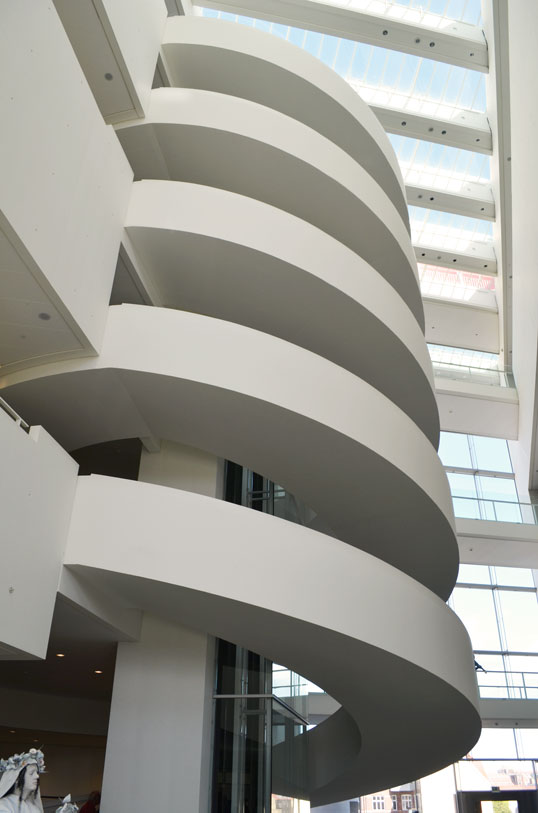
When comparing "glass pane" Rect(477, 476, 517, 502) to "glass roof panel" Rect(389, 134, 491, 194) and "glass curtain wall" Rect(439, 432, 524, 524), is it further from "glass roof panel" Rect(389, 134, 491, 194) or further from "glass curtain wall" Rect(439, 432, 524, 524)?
"glass roof panel" Rect(389, 134, 491, 194)

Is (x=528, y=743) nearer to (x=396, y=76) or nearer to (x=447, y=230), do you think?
(x=447, y=230)

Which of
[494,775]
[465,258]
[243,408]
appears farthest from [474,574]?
[243,408]

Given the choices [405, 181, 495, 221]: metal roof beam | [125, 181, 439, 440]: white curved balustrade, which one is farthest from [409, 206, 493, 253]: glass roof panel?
[125, 181, 439, 440]: white curved balustrade

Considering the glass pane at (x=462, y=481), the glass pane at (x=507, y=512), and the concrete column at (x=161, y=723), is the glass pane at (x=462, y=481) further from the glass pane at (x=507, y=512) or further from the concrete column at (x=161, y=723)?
the concrete column at (x=161, y=723)

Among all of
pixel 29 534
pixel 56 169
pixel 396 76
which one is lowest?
pixel 29 534

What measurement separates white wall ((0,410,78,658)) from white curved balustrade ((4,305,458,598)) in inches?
62.6

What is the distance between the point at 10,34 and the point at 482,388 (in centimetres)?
1933

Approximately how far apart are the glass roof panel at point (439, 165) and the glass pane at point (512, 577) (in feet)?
42.4

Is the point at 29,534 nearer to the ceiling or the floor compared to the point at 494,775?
nearer to the ceiling

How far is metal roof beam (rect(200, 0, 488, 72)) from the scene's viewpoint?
730 inches

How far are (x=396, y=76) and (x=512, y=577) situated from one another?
16.7 metres

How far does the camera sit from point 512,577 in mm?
24438

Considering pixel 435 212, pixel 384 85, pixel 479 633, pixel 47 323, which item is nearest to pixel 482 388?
pixel 435 212

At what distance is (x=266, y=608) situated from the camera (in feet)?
23.3
